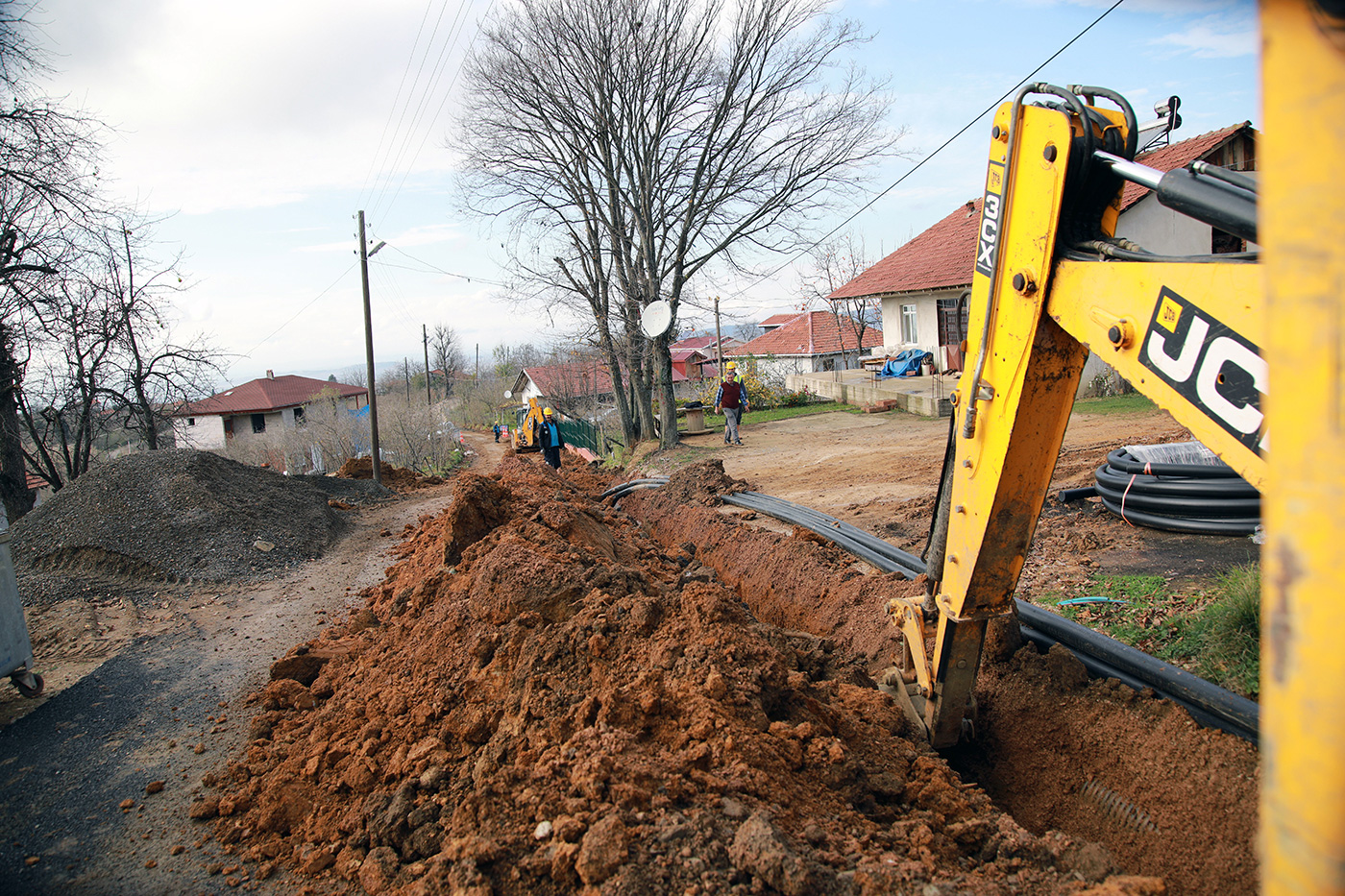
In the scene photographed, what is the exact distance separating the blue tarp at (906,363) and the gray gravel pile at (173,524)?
18771mm

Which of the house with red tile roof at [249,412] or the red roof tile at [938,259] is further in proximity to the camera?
the house with red tile roof at [249,412]

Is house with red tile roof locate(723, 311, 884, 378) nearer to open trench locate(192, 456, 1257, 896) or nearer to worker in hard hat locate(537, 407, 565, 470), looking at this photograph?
worker in hard hat locate(537, 407, 565, 470)

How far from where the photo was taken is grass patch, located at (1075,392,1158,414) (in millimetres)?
15345

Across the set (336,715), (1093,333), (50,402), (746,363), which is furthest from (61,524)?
(746,363)

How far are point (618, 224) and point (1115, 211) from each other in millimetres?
18440

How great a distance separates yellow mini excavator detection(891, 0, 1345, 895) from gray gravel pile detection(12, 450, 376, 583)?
958cm

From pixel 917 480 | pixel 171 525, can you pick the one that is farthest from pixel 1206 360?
pixel 171 525

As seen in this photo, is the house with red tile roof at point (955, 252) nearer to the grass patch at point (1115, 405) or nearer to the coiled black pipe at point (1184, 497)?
the grass patch at point (1115, 405)

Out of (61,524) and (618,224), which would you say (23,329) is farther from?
(618,224)

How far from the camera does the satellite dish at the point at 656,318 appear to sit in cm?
1758

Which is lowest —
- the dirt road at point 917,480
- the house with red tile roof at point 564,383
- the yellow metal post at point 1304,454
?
the dirt road at point 917,480

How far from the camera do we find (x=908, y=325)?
26438 millimetres

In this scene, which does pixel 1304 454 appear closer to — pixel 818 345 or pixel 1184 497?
pixel 1184 497

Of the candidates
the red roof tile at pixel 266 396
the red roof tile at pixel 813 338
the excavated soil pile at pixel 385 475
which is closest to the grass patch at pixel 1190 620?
the excavated soil pile at pixel 385 475
